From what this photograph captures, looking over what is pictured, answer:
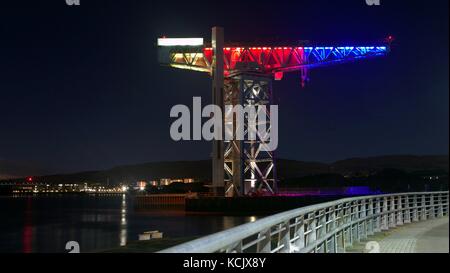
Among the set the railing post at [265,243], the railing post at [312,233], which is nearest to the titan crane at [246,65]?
the railing post at [312,233]

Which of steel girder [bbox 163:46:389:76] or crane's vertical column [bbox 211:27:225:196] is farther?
steel girder [bbox 163:46:389:76]

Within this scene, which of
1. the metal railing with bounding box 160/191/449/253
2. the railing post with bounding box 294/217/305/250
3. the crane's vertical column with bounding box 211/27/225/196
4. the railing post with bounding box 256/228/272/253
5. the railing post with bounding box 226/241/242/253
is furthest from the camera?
the crane's vertical column with bounding box 211/27/225/196

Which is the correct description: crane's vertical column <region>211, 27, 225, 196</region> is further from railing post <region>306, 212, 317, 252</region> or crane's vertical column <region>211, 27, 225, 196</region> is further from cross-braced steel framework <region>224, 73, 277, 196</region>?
railing post <region>306, 212, 317, 252</region>

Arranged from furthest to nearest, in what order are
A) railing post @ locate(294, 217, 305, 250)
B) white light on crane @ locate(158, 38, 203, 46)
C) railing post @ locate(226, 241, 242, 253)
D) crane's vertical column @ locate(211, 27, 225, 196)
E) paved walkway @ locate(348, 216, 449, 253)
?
white light on crane @ locate(158, 38, 203, 46)
crane's vertical column @ locate(211, 27, 225, 196)
paved walkway @ locate(348, 216, 449, 253)
railing post @ locate(294, 217, 305, 250)
railing post @ locate(226, 241, 242, 253)

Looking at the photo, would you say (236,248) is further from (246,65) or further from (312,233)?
(246,65)

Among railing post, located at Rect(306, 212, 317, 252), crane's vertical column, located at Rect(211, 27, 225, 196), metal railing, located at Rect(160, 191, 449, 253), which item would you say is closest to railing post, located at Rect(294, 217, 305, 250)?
metal railing, located at Rect(160, 191, 449, 253)

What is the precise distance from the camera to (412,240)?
1565cm

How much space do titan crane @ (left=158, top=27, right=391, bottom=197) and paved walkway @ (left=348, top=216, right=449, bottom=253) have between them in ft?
157

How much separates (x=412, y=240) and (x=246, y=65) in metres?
54.6

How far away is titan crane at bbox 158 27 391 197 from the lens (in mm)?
67938

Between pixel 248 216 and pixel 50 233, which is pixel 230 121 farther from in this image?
pixel 50 233

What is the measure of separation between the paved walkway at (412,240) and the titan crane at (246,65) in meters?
47.8

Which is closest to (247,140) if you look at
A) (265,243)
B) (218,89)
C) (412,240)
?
(218,89)
